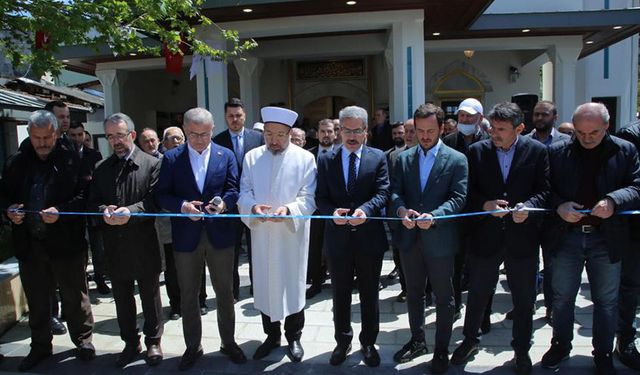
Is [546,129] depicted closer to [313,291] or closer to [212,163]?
[313,291]

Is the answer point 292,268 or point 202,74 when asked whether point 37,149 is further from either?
point 202,74

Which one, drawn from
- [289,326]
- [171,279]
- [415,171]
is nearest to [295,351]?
[289,326]

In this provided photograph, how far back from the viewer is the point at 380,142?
8.88 meters

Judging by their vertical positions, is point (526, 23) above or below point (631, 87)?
above

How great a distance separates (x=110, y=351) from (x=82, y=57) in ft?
32.7

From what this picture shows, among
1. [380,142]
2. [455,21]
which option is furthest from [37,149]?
[455,21]

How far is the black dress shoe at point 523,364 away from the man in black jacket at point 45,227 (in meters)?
3.33

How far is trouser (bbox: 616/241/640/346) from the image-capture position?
3746mm

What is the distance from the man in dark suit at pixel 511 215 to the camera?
3521mm

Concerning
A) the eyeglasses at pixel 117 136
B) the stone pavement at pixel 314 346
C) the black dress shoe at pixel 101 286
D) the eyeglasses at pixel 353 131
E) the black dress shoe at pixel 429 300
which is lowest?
the stone pavement at pixel 314 346

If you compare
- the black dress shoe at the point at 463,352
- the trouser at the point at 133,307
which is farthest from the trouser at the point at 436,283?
the trouser at the point at 133,307

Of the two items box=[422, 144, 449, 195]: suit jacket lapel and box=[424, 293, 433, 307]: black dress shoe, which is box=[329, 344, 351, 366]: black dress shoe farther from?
box=[424, 293, 433, 307]: black dress shoe

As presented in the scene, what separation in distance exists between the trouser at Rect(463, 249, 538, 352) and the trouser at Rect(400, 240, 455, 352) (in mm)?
195

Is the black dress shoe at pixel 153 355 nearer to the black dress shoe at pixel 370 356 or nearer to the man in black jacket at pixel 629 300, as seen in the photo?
the black dress shoe at pixel 370 356
